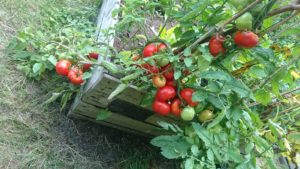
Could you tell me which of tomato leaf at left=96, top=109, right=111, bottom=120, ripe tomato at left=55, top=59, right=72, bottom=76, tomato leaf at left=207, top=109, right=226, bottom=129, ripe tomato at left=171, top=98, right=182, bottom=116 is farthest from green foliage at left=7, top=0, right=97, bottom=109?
tomato leaf at left=207, top=109, right=226, bottom=129

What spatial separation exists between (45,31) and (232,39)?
3.75 feet

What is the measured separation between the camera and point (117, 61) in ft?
4.57

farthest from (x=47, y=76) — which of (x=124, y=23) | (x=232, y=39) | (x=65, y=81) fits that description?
(x=232, y=39)

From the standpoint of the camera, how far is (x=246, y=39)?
1.01 metres

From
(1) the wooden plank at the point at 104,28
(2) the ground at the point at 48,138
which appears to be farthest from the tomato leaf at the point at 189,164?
(2) the ground at the point at 48,138

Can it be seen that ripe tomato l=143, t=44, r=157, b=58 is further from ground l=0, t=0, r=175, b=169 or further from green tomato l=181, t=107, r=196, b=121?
ground l=0, t=0, r=175, b=169

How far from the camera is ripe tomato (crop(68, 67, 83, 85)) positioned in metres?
1.54

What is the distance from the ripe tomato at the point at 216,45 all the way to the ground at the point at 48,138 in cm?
79

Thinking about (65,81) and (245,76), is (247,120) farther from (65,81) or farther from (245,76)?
(65,81)

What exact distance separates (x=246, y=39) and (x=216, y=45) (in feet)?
0.32

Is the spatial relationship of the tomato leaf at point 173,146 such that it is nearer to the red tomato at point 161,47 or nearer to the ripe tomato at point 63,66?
the red tomato at point 161,47

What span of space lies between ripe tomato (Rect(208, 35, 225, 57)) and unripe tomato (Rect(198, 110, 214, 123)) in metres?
0.21

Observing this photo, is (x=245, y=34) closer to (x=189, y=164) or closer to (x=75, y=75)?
(x=189, y=164)

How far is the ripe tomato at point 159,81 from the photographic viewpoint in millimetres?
1195
